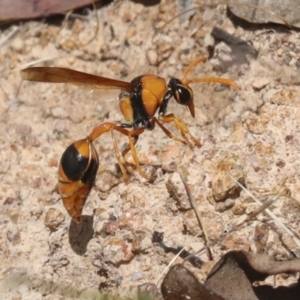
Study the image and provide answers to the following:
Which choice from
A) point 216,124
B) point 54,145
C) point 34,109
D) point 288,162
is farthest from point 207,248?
point 34,109

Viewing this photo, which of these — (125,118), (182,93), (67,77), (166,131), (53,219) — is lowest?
(53,219)

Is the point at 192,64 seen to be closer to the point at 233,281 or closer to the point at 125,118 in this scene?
the point at 125,118

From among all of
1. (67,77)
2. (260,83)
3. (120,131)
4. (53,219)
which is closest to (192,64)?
(260,83)

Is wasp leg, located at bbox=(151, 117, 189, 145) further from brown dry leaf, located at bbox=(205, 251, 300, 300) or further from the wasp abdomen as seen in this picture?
brown dry leaf, located at bbox=(205, 251, 300, 300)

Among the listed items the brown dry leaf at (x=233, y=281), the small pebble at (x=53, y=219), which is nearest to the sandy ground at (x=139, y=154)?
the small pebble at (x=53, y=219)

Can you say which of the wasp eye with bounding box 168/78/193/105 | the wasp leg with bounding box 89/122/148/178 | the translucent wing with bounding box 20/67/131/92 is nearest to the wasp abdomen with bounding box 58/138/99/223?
the wasp leg with bounding box 89/122/148/178

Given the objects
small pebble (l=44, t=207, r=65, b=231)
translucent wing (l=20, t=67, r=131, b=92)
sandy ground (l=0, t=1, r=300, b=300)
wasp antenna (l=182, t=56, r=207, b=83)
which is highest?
translucent wing (l=20, t=67, r=131, b=92)

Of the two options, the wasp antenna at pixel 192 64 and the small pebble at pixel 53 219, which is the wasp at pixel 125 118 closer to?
the wasp antenna at pixel 192 64
